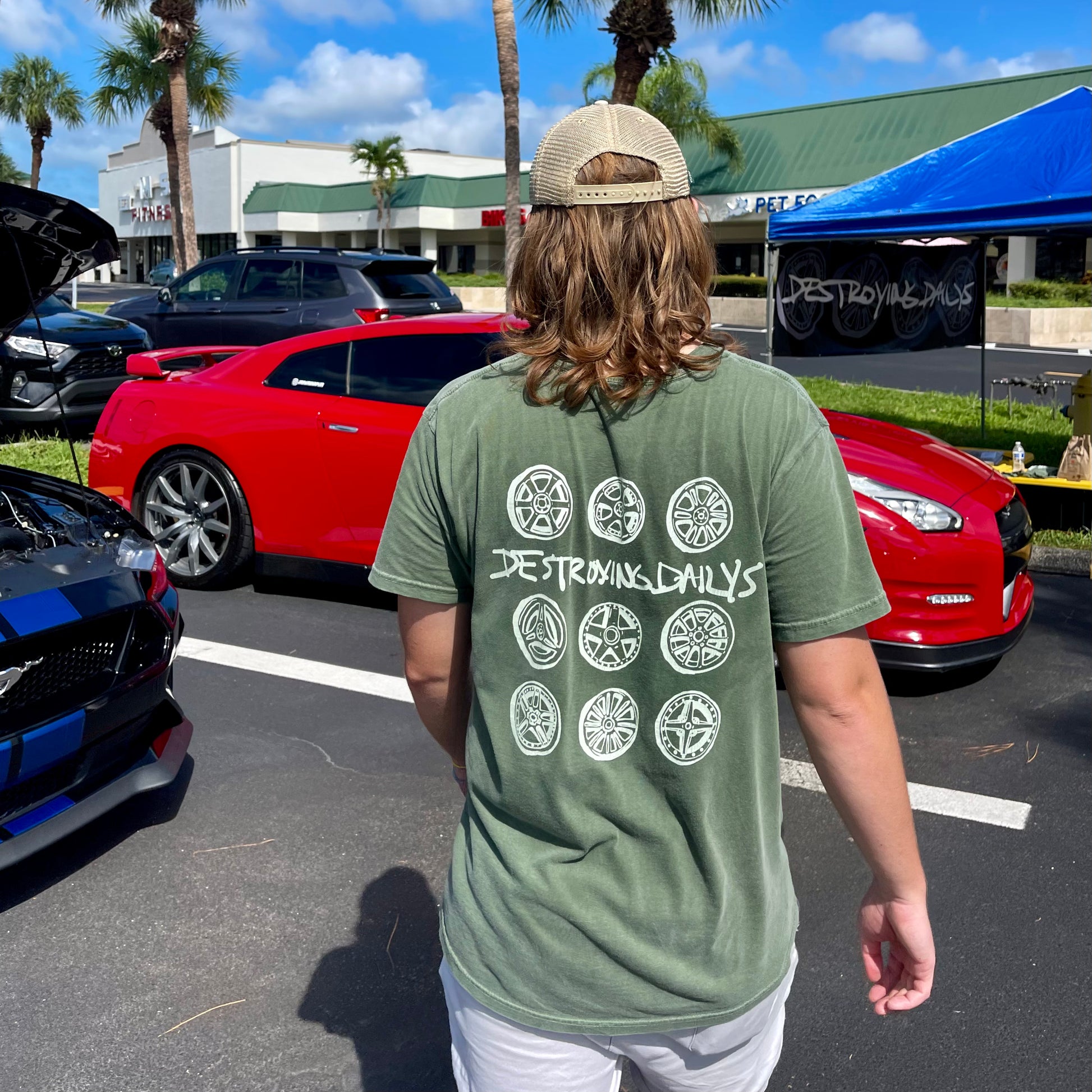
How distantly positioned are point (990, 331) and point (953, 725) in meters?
23.9

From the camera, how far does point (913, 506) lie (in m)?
4.96

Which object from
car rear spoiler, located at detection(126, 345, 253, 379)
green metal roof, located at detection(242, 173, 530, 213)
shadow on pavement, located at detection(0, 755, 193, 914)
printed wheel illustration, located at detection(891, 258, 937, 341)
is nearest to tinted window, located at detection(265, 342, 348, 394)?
car rear spoiler, located at detection(126, 345, 253, 379)

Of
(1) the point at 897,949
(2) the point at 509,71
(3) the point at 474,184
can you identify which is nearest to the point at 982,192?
(1) the point at 897,949

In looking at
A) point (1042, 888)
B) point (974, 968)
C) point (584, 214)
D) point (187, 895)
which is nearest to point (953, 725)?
point (1042, 888)

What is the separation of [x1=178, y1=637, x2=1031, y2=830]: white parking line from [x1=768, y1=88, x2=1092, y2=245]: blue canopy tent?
15.4 feet

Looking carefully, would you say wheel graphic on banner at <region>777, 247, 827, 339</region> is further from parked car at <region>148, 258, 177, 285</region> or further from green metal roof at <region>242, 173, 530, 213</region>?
green metal roof at <region>242, 173, 530, 213</region>

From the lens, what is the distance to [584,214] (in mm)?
1429

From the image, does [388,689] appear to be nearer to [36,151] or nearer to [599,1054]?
[599,1054]

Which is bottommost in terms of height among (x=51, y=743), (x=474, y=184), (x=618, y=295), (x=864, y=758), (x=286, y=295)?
(x=51, y=743)

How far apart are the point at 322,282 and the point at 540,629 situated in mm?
12584

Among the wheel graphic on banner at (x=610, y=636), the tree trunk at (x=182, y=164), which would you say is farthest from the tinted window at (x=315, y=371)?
the tree trunk at (x=182, y=164)

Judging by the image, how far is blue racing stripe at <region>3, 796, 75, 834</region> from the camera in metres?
3.14

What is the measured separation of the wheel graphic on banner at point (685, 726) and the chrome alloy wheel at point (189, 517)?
207 inches

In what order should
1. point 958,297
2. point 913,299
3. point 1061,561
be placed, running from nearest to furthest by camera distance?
point 1061,561 → point 913,299 → point 958,297
